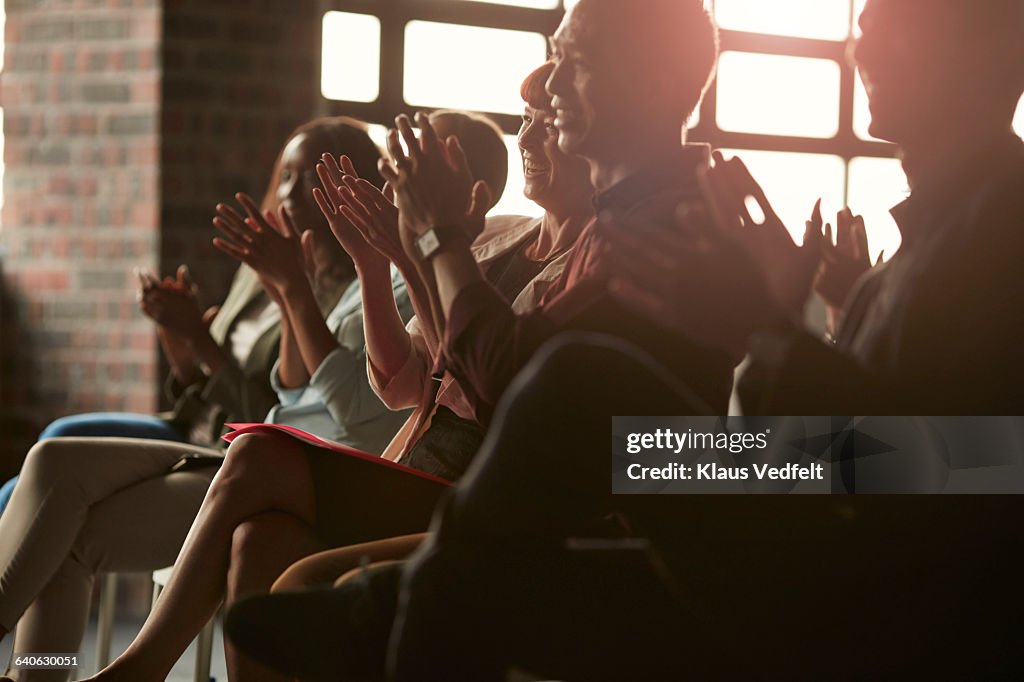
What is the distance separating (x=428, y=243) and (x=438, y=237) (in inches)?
0.5

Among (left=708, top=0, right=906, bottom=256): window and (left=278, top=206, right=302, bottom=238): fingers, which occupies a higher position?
(left=708, top=0, right=906, bottom=256): window

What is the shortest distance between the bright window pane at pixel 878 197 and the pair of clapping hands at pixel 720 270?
0.07 meters

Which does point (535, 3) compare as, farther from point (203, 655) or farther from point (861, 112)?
point (203, 655)

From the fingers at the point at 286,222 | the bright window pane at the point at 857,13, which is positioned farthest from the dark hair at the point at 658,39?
the fingers at the point at 286,222

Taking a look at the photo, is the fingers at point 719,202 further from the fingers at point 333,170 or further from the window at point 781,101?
the fingers at point 333,170

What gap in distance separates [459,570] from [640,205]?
37 centimetres

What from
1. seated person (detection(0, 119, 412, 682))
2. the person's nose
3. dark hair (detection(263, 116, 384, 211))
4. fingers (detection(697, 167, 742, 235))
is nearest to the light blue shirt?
seated person (detection(0, 119, 412, 682))

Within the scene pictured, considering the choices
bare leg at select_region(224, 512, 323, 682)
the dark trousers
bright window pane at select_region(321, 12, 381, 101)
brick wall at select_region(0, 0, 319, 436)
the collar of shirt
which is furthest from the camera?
brick wall at select_region(0, 0, 319, 436)

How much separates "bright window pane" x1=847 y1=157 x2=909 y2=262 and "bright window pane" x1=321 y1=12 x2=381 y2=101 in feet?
5.11

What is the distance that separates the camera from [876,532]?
1.13m

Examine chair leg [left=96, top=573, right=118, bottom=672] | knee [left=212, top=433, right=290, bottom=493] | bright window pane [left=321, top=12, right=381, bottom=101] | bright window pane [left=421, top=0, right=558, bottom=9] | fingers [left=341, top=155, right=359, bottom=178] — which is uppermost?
bright window pane [left=321, top=12, right=381, bottom=101]

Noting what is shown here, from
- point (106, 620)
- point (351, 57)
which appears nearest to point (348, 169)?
point (106, 620)

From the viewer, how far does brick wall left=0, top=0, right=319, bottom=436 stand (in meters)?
2.91

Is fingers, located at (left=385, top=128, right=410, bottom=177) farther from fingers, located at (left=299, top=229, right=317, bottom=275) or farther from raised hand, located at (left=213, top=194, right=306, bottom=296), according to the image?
fingers, located at (left=299, top=229, right=317, bottom=275)
